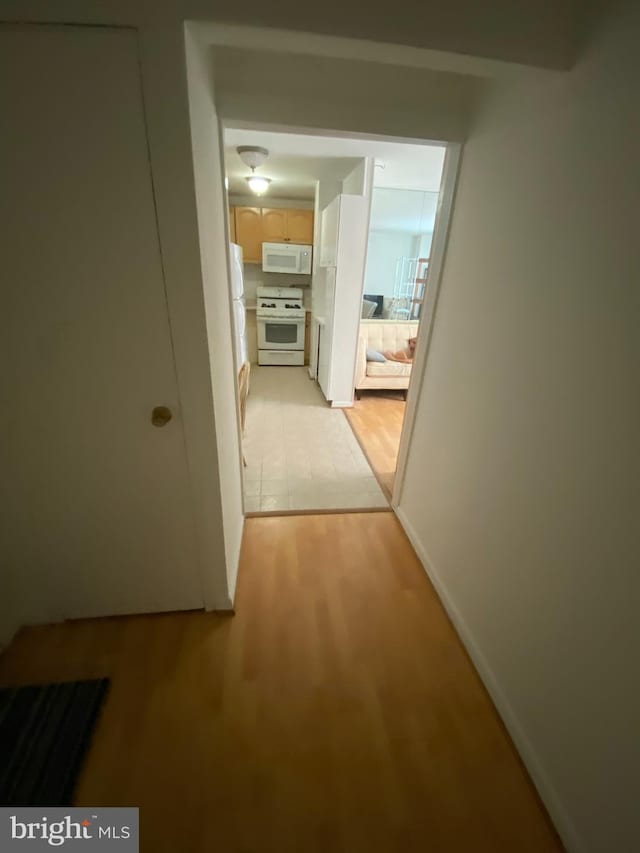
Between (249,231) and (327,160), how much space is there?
6.59 feet

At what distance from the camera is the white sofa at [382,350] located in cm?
396

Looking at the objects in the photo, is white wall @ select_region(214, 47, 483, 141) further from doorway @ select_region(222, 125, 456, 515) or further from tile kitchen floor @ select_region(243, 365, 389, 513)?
tile kitchen floor @ select_region(243, 365, 389, 513)

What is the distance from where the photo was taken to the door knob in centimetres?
111

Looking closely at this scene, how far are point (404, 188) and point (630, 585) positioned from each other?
4.62 meters

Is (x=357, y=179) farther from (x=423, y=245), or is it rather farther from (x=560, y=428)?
(x=560, y=428)

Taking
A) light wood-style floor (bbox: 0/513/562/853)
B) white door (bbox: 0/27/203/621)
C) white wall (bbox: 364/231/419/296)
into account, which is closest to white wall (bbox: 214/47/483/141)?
white door (bbox: 0/27/203/621)

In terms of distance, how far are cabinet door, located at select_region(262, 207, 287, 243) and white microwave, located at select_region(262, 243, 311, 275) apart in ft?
0.58

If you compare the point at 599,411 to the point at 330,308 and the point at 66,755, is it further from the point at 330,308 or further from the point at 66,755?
the point at 330,308

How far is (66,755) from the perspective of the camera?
3.39ft

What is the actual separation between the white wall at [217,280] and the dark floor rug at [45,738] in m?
0.58

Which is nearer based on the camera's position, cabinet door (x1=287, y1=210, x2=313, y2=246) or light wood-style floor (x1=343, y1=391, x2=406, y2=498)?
light wood-style floor (x1=343, y1=391, x2=406, y2=498)

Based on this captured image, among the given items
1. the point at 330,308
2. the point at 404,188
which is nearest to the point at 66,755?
the point at 330,308

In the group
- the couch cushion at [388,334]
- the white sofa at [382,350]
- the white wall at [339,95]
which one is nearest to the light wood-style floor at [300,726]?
the white wall at [339,95]

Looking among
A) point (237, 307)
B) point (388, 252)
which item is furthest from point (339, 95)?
point (388, 252)
